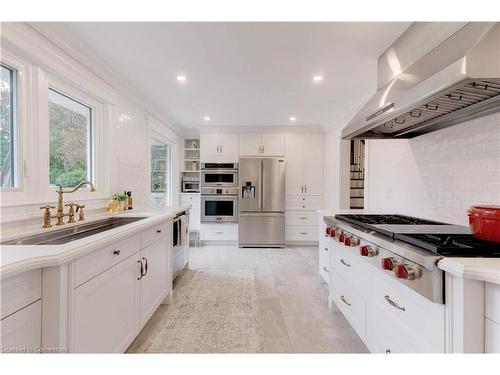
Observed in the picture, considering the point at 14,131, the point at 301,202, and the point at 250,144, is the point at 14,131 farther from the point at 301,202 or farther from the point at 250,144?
the point at 301,202

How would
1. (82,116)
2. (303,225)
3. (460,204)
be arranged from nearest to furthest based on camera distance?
(460,204) < (82,116) < (303,225)

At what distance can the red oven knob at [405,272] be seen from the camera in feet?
3.50

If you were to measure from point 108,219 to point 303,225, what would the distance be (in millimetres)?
3629

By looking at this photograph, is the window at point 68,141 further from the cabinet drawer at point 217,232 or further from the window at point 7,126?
the cabinet drawer at point 217,232

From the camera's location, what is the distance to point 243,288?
2.81m

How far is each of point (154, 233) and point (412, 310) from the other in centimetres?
184

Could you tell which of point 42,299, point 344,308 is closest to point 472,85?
point 344,308

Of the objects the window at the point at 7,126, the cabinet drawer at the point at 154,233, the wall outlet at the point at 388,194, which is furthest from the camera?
the wall outlet at the point at 388,194

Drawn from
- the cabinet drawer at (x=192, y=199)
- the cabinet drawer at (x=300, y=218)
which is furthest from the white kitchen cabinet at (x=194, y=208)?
the cabinet drawer at (x=300, y=218)

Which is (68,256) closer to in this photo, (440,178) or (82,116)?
(82,116)

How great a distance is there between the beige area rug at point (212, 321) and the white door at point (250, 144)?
262 centimetres

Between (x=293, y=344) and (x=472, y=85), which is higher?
(x=472, y=85)

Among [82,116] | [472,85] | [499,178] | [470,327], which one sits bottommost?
[470,327]

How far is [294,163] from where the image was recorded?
16.1ft
